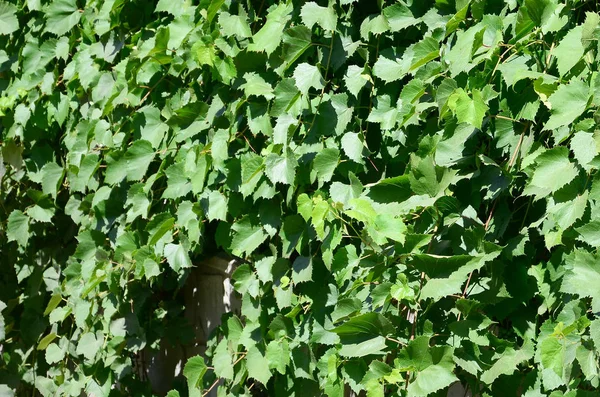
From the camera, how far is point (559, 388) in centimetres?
194

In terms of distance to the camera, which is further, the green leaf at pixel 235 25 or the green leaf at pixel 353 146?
the green leaf at pixel 235 25

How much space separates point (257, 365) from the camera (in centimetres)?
255

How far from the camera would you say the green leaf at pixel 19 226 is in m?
3.60

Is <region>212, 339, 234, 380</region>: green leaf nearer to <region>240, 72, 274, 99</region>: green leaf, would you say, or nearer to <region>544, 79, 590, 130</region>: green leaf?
<region>240, 72, 274, 99</region>: green leaf

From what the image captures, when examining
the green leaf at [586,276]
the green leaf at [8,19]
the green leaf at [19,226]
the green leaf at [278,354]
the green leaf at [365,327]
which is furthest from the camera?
the green leaf at [8,19]

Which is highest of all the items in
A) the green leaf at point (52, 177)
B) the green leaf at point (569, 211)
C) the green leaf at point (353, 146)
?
the green leaf at point (569, 211)

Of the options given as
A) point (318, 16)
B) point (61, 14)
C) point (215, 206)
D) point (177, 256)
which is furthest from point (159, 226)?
point (61, 14)

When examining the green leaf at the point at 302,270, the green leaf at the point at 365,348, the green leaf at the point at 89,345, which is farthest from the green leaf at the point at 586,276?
the green leaf at the point at 89,345

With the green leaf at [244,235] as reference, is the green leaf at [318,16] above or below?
above

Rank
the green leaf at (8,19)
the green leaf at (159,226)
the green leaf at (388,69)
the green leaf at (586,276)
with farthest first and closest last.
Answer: the green leaf at (8,19) < the green leaf at (159,226) < the green leaf at (388,69) < the green leaf at (586,276)

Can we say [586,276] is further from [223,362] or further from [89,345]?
[89,345]

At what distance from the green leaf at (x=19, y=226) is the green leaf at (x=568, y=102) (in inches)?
95.0

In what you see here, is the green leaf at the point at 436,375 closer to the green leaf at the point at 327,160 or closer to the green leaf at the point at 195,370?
the green leaf at the point at 327,160

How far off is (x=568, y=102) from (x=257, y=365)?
3.94 feet
